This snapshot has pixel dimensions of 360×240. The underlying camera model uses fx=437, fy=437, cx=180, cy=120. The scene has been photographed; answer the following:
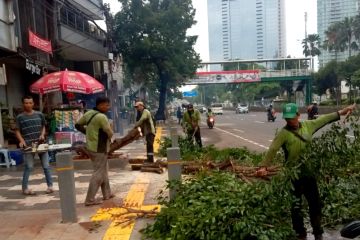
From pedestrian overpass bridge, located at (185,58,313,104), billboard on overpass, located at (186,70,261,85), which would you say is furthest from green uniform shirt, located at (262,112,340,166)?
billboard on overpass, located at (186,70,261,85)

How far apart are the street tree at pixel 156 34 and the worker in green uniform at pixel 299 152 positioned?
96.1 ft

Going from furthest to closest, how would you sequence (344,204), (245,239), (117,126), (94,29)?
(94,29) → (117,126) → (344,204) → (245,239)

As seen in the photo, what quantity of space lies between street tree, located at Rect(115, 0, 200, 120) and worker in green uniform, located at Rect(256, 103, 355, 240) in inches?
1153

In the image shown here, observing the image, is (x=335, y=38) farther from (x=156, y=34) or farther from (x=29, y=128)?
(x=29, y=128)

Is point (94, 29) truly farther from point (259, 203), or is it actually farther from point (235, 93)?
point (235, 93)

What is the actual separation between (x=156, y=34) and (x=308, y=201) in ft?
102

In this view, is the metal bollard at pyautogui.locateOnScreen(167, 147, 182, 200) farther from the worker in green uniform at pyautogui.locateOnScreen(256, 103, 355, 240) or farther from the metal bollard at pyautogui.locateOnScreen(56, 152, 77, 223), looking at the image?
the worker in green uniform at pyautogui.locateOnScreen(256, 103, 355, 240)

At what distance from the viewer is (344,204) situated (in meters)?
5.72

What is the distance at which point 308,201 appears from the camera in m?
4.91

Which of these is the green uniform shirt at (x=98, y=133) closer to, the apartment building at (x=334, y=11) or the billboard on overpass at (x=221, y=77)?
the billboard on overpass at (x=221, y=77)

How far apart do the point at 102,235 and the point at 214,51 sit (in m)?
93.4

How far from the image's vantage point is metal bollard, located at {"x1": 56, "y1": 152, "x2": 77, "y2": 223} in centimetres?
588

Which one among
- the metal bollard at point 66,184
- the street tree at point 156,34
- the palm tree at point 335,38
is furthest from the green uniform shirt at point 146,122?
the palm tree at point 335,38

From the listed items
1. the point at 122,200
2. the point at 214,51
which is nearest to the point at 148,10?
the point at 122,200
